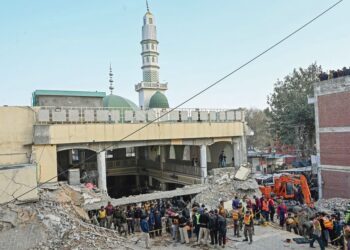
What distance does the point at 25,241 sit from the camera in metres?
10.7

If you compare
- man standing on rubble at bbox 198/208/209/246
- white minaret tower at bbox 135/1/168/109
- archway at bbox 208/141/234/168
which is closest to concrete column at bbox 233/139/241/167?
archway at bbox 208/141/234/168

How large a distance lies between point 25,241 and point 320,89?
2027 cm

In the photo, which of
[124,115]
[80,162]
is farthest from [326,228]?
[80,162]

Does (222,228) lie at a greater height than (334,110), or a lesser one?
lesser

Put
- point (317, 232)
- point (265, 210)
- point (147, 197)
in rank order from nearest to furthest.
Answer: point (317, 232) → point (265, 210) → point (147, 197)

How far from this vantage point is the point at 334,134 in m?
21.2

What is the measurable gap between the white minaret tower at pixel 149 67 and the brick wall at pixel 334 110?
101 feet

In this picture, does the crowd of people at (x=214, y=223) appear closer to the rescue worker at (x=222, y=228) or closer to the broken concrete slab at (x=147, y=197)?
the rescue worker at (x=222, y=228)

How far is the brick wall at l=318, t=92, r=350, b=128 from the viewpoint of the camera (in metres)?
20.2

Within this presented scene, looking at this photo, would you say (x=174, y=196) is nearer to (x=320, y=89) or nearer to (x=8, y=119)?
(x=8, y=119)

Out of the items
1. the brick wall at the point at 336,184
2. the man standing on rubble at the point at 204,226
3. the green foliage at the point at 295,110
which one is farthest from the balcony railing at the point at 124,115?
the green foliage at the point at 295,110

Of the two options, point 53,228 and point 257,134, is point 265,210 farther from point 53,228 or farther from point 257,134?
point 257,134

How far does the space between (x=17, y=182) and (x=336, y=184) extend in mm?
19471

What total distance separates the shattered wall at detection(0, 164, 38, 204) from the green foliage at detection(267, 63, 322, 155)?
26.0 m
